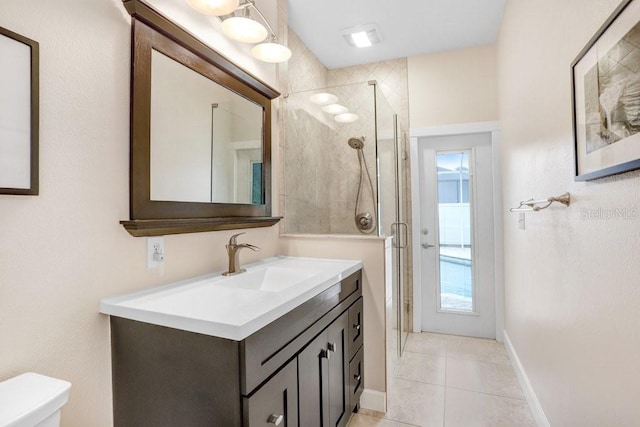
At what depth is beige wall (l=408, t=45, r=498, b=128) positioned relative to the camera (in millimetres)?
3059

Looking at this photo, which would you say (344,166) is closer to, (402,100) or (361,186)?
(361,186)

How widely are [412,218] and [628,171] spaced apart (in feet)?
7.75

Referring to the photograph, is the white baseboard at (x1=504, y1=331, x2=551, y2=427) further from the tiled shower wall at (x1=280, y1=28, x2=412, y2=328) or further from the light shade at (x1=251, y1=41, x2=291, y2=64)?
the light shade at (x1=251, y1=41, x2=291, y2=64)

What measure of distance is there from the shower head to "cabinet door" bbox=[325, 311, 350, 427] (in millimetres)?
1444

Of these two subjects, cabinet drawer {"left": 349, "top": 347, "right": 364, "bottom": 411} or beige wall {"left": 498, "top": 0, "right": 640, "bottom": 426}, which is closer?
beige wall {"left": 498, "top": 0, "right": 640, "bottom": 426}

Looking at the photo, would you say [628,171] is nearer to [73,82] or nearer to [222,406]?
[222,406]

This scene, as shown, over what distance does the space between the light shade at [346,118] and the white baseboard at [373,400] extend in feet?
6.40

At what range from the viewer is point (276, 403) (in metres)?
1.11

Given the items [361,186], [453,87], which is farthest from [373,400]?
[453,87]

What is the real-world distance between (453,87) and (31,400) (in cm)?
347

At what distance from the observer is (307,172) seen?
8.81ft

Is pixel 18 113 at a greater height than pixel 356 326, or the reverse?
pixel 18 113

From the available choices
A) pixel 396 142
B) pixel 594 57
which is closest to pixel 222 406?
pixel 594 57

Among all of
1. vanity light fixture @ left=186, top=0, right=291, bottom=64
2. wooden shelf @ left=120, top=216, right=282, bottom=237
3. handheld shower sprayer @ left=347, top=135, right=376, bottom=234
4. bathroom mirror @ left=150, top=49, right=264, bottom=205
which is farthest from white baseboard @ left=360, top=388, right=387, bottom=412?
vanity light fixture @ left=186, top=0, right=291, bottom=64
